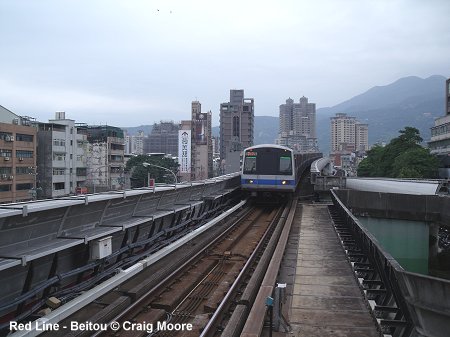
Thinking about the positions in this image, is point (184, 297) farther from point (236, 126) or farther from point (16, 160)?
point (236, 126)

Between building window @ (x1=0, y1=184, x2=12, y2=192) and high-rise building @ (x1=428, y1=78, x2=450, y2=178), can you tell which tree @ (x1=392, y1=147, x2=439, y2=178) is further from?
building window @ (x1=0, y1=184, x2=12, y2=192)

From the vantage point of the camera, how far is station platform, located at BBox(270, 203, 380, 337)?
19.2ft

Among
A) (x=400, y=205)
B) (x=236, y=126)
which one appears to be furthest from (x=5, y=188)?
(x=236, y=126)

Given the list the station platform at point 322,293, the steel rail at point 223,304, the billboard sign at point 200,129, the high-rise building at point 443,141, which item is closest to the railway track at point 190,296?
the steel rail at point 223,304

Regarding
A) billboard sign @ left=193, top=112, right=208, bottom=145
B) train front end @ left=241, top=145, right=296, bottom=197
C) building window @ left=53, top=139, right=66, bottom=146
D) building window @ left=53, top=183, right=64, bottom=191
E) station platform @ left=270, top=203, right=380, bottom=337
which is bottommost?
building window @ left=53, top=183, right=64, bottom=191

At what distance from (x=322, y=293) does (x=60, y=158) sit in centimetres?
4589

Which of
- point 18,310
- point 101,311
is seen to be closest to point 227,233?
point 101,311

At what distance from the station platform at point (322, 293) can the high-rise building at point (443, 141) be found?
177 feet

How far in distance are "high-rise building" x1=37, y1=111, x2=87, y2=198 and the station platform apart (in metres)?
40.6

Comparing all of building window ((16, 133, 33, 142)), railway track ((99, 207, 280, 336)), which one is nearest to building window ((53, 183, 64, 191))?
building window ((16, 133, 33, 142))

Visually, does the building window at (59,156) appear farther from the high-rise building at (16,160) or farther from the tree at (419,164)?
the tree at (419,164)

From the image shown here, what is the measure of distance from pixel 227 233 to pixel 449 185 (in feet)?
41.5

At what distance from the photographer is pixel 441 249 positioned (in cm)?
1977

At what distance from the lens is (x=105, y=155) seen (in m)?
60.6
